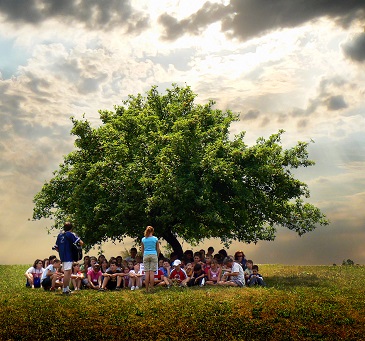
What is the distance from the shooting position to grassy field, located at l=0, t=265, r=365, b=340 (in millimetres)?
16734

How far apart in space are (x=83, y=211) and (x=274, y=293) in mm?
16046

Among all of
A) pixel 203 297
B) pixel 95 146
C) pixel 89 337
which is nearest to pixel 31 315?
pixel 89 337

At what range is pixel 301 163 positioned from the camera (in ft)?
121

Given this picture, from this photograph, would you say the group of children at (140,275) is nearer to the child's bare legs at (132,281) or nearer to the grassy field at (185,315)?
the child's bare legs at (132,281)

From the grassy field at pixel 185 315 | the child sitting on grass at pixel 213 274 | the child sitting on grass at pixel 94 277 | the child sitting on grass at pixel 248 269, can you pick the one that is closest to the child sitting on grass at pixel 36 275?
the grassy field at pixel 185 315

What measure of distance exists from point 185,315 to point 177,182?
14708 mm

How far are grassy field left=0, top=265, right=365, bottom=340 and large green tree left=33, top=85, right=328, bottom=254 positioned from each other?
32.0 ft

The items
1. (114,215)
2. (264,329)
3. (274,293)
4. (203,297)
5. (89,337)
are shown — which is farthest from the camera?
(114,215)

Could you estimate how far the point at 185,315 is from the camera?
60.4 feet

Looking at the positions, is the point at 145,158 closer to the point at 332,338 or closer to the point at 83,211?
the point at 83,211

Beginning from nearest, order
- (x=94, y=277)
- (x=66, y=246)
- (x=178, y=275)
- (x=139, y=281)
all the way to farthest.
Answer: (x=66, y=246)
(x=139, y=281)
(x=94, y=277)
(x=178, y=275)

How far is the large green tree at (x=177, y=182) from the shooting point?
33031 mm

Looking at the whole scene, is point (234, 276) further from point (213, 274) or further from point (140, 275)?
point (140, 275)

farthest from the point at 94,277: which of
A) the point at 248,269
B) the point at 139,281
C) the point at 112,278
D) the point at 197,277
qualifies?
the point at 248,269
